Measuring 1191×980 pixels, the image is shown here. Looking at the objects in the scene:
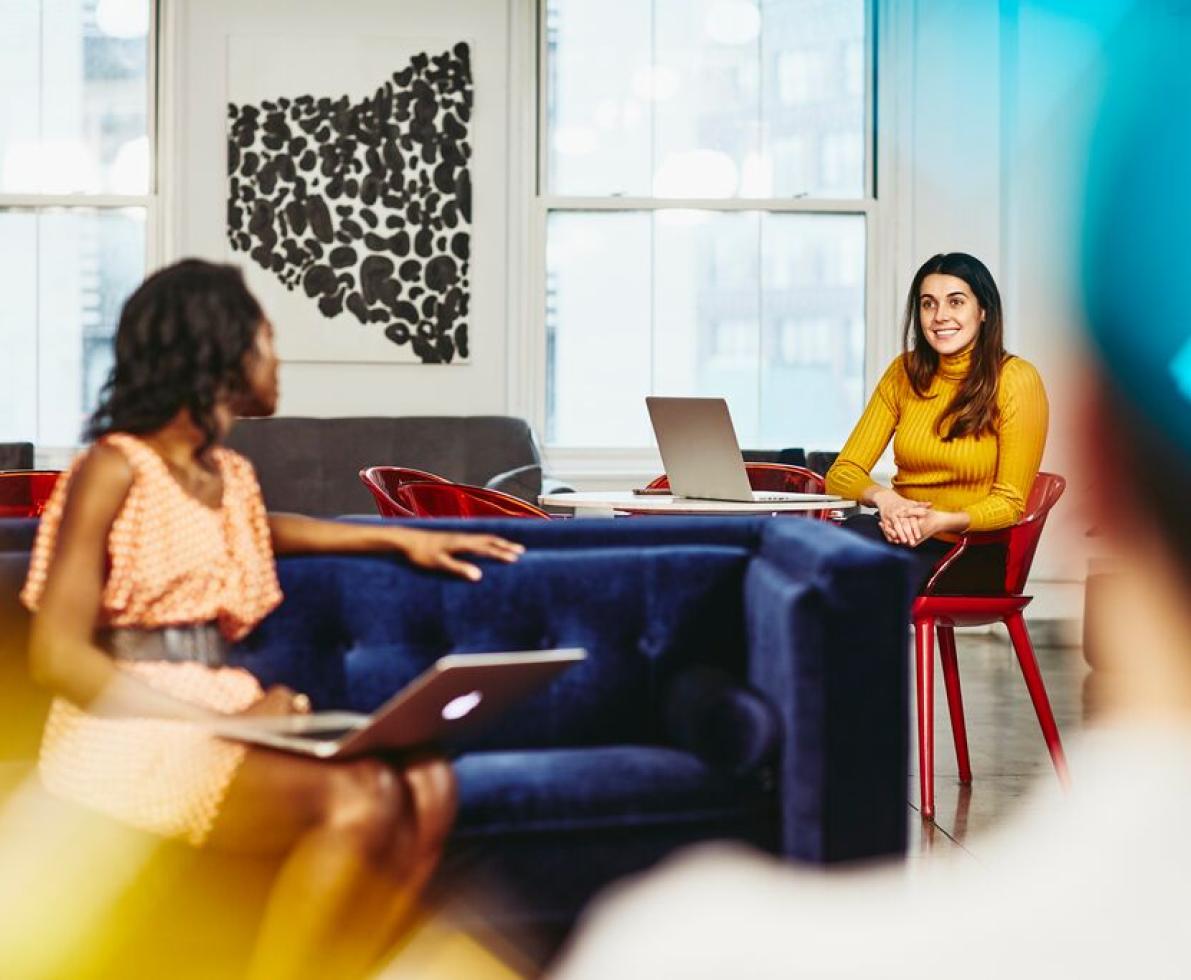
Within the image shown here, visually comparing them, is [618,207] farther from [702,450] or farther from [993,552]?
[993,552]

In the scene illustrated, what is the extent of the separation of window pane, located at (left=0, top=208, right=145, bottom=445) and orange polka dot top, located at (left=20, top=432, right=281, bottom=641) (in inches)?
198

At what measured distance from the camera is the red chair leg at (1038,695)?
346 centimetres

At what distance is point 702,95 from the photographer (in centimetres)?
688

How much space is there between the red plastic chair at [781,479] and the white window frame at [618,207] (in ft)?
7.20

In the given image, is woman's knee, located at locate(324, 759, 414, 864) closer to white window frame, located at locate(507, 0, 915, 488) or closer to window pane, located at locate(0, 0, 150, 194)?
white window frame, located at locate(507, 0, 915, 488)

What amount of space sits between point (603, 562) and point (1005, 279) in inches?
189

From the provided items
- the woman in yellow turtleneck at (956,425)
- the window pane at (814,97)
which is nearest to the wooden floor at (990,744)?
the woman in yellow turtleneck at (956,425)

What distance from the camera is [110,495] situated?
185 cm

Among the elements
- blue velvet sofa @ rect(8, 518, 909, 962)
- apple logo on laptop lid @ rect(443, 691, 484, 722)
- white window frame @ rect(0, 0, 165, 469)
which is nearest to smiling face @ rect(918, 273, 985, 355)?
blue velvet sofa @ rect(8, 518, 909, 962)

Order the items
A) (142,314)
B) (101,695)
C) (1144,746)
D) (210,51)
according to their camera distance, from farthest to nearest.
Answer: (210,51) → (1144,746) → (142,314) → (101,695)

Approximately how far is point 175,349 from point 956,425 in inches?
84.5

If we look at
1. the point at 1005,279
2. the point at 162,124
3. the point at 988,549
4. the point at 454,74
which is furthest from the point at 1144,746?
the point at 162,124

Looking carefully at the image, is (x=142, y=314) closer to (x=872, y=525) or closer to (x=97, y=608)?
(x=97, y=608)

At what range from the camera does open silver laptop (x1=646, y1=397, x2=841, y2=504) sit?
11.0 ft
